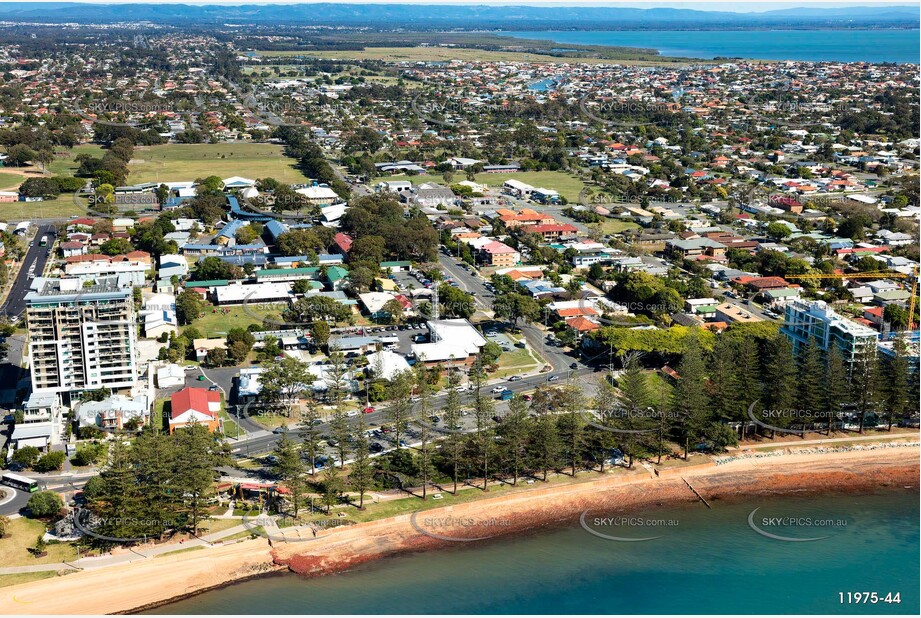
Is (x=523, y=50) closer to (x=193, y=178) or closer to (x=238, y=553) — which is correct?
(x=193, y=178)

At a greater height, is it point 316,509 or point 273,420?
point 273,420

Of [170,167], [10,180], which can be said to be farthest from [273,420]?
[170,167]

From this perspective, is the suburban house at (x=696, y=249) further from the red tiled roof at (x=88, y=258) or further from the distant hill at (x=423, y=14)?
the distant hill at (x=423, y=14)

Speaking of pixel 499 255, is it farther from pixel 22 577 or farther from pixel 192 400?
pixel 22 577

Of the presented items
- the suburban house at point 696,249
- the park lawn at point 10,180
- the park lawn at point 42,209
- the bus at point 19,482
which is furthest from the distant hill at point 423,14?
the bus at point 19,482

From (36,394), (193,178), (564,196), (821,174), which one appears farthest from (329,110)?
(36,394)

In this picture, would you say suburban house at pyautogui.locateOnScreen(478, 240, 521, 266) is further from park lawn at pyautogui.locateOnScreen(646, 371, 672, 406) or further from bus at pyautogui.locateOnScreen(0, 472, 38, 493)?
bus at pyautogui.locateOnScreen(0, 472, 38, 493)
